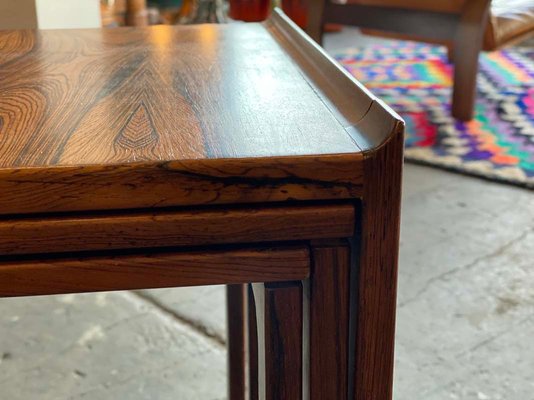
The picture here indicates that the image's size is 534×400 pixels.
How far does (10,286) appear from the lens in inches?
18.8

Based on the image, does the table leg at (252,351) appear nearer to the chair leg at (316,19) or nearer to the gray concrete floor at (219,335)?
the gray concrete floor at (219,335)

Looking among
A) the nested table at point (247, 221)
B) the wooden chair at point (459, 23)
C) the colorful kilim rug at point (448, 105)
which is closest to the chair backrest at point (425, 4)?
the wooden chair at point (459, 23)

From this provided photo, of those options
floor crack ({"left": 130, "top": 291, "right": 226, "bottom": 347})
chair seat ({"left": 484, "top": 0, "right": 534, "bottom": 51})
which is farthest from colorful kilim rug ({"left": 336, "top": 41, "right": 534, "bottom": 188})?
floor crack ({"left": 130, "top": 291, "right": 226, "bottom": 347})

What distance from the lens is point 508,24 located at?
2.70 meters

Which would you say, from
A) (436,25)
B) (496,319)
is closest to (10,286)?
(496,319)

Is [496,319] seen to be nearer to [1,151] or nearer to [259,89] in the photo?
[259,89]

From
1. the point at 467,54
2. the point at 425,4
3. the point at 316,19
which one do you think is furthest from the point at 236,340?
the point at 316,19

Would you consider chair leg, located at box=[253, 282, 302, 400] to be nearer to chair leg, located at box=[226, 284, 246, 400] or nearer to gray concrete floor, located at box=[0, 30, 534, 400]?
chair leg, located at box=[226, 284, 246, 400]

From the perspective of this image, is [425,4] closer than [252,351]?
No

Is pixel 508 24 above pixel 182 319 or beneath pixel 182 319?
above

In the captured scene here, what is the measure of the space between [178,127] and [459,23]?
2.21 meters

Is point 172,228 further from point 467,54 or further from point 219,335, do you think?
point 467,54

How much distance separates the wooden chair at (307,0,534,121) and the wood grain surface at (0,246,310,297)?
2.22 metres

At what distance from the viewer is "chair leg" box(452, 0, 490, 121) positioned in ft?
8.26
